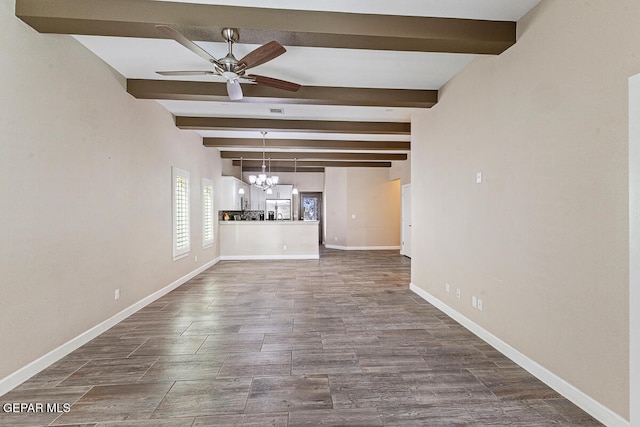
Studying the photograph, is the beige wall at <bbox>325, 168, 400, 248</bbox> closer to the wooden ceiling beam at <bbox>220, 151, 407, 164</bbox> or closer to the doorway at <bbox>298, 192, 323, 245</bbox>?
the wooden ceiling beam at <bbox>220, 151, 407, 164</bbox>

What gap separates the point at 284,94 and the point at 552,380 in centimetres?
416

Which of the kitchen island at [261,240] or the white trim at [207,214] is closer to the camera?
the white trim at [207,214]

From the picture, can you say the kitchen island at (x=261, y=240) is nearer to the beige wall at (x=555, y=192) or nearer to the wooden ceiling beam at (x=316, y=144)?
the wooden ceiling beam at (x=316, y=144)

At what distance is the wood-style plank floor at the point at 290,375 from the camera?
6.74ft

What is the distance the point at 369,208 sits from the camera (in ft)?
35.4

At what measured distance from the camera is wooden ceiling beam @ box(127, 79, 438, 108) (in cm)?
407

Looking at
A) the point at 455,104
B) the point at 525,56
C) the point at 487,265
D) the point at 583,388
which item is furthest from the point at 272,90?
the point at 583,388

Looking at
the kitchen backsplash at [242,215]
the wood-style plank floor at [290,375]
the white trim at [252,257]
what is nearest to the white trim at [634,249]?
the wood-style plank floor at [290,375]

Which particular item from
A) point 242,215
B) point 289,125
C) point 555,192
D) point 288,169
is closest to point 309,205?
point 288,169

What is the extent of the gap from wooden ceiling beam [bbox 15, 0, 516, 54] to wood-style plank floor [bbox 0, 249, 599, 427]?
9.63 feet

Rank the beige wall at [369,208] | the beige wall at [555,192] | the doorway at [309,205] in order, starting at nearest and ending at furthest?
1. the beige wall at [555,192]
2. the beige wall at [369,208]
3. the doorway at [309,205]

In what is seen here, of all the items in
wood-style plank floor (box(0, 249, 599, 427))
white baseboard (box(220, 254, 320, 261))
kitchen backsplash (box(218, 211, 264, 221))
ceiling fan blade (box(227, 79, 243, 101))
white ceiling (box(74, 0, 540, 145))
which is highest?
white ceiling (box(74, 0, 540, 145))

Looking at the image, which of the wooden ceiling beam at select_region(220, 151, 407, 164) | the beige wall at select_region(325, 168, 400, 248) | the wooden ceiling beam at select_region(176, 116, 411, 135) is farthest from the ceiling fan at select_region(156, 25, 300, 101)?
the beige wall at select_region(325, 168, 400, 248)

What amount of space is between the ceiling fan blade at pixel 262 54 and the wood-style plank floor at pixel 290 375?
9.02 ft
